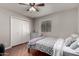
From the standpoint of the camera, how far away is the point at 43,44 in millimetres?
1180

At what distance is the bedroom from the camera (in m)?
1.12

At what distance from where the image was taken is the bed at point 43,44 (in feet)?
3.81

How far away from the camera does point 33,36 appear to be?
3.95ft

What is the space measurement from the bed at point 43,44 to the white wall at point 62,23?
0.09 meters

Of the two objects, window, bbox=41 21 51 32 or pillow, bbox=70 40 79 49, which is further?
window, bbox=41 21 51 32

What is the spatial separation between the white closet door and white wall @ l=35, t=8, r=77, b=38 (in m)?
0.16

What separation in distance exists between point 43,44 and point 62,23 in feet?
1.30

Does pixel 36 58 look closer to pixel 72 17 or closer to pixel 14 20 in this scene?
pixel 14 20

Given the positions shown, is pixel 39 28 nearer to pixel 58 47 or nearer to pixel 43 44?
pixel 43 44

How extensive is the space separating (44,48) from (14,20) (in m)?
0.57

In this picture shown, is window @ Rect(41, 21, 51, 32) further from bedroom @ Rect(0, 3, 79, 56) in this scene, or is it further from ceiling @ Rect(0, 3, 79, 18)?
ceiling @ Rect(0, 3, 79, 18)

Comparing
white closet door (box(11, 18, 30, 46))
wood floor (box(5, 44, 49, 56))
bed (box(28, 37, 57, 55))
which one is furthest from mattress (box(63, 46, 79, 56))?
white closet door (box(11, 18, 30, 46))

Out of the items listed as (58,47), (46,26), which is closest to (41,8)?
(46,26)

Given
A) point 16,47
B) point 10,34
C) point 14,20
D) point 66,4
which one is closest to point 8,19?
point 14,20
